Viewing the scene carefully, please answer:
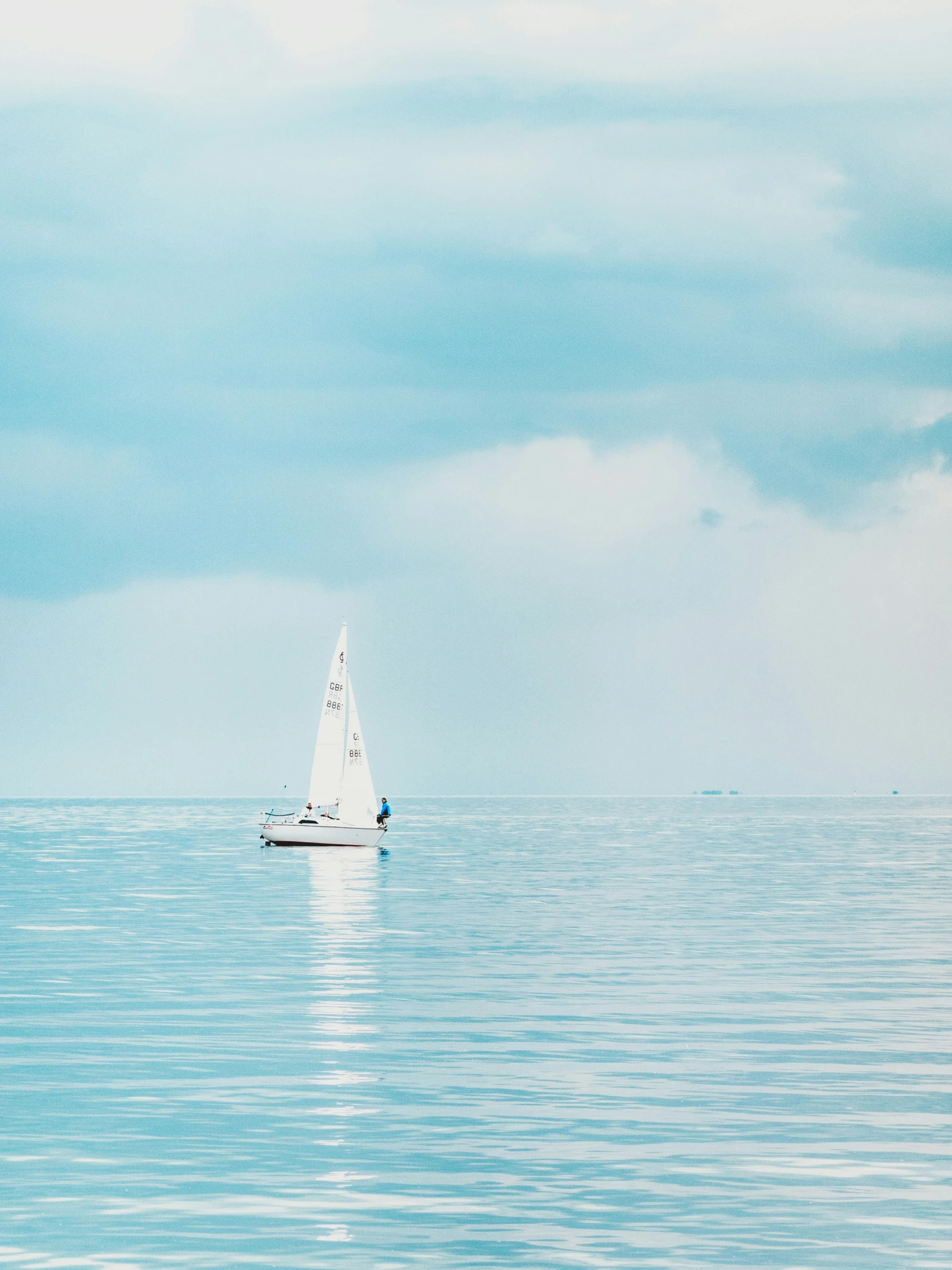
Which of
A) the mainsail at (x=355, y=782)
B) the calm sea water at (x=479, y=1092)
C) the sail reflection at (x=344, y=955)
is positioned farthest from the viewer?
the mainsail at (x=355, y=782)

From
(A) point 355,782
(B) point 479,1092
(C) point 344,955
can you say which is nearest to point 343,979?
(C) point 344,955

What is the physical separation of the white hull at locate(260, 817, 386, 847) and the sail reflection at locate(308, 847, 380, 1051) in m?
16.1

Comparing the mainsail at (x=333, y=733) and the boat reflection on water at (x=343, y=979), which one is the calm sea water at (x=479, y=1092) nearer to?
the boat reflection on water at (x=343, y=979)

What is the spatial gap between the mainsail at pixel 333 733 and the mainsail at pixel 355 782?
19.7 inches

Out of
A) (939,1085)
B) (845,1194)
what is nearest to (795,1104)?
(939,1085)

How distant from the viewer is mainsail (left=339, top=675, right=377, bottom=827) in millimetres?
121938

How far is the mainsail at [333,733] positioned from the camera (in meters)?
124

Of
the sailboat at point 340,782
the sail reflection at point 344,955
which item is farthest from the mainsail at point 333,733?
the sail reflection at point 344,955

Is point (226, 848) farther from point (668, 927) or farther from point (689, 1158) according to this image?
point (689, 1158)

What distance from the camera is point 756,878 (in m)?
96.2

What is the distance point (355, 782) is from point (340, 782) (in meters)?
2.38

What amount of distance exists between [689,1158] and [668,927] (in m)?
38.4

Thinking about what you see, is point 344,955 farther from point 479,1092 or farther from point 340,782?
point 340,782

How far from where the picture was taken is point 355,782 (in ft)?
402
